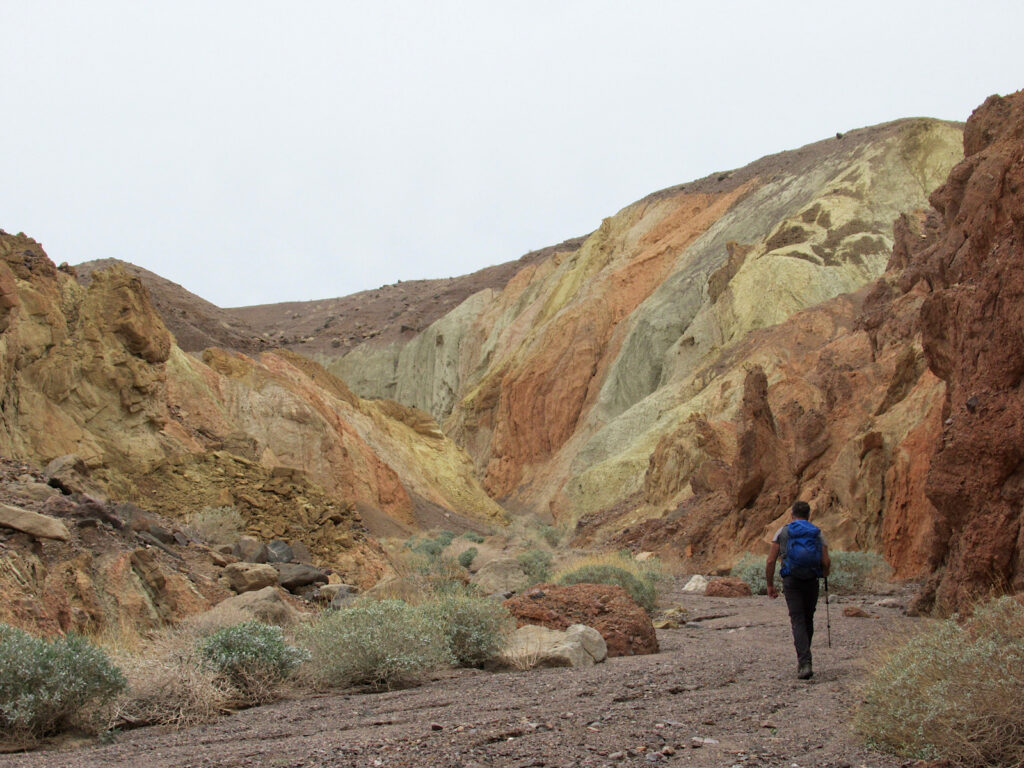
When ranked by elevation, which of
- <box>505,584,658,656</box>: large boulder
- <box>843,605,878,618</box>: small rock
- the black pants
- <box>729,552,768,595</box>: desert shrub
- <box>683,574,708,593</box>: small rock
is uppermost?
the black pants

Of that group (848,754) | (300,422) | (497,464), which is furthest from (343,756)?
(497,464)

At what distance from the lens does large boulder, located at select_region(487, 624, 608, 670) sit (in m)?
8.31

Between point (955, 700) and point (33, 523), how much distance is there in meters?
8.39

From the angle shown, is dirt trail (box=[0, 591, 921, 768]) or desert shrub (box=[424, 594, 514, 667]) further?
desert shrub (box=[424, 594, 514, 667])

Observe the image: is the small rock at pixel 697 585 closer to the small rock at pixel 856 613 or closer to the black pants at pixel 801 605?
the small rock at pixel 856 613

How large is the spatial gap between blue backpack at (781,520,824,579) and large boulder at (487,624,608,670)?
6.67 feet

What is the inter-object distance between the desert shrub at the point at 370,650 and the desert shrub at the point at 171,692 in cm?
96

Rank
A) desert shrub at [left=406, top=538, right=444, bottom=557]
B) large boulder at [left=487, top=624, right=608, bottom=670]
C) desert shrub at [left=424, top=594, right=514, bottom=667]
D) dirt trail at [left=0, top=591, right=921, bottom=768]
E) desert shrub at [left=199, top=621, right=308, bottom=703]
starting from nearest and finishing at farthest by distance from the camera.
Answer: dirt trail at [left=0, top=591, right=921, bottom=768] → desert shrub at [left=199, top=621, right=308, bottom=703] → large boulder at [left=487, top=624, right=608, bottom=670] → desert shrub at [left=424, top=594, right=514, bottom=667] → desert shrub at [left=406, top=538, right=444, bottom=557]

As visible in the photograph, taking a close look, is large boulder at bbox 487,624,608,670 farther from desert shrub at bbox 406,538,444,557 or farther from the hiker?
desert shrub at bbox 406,538,444,557

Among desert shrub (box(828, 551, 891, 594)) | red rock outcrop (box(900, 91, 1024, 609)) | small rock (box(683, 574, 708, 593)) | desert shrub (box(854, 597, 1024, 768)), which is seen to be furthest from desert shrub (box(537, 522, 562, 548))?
desert shrub (box(854, 597, 1024, 768))

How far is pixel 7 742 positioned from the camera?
535 centimetres

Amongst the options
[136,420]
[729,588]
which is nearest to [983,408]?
[729,588]

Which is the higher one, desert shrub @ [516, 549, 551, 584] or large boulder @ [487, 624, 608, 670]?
large boulder @ [487, 624, 608, 670]

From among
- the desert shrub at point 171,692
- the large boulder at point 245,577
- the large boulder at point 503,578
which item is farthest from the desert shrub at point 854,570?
the desert shrub at point 171,692
